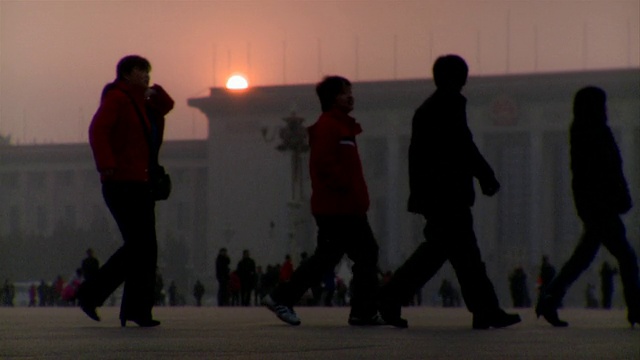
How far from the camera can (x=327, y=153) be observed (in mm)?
9023

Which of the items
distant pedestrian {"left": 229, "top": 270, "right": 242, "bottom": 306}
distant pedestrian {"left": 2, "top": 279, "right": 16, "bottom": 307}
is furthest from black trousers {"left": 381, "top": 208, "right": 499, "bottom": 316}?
distant pedestrian {"left": 2, "top": 279, "right": 16, "bottom": 307}

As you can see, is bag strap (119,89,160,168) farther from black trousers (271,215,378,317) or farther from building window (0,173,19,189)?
building window (0,173,19,189)

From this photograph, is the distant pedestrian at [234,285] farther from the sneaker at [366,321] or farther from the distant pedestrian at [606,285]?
the sneaker at [366,321]

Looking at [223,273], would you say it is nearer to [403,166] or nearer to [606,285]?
[606,285]

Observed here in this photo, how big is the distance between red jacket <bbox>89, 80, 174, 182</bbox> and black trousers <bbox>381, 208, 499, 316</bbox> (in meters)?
1.44

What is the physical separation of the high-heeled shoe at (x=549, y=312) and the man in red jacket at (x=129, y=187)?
215 centimetres

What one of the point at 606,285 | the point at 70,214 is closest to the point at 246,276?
the point at 606,285

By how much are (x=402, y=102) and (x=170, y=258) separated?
59.7ft

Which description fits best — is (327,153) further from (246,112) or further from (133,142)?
(246,112)

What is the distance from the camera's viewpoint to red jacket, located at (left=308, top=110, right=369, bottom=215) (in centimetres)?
902

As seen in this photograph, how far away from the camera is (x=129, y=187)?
335 inches

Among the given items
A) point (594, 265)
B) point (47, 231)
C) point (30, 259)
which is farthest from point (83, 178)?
point (594, 265)

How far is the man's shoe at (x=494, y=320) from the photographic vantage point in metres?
8.54

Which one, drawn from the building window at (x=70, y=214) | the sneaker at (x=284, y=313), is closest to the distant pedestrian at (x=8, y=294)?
the sneaker at (x=284, y=313)
